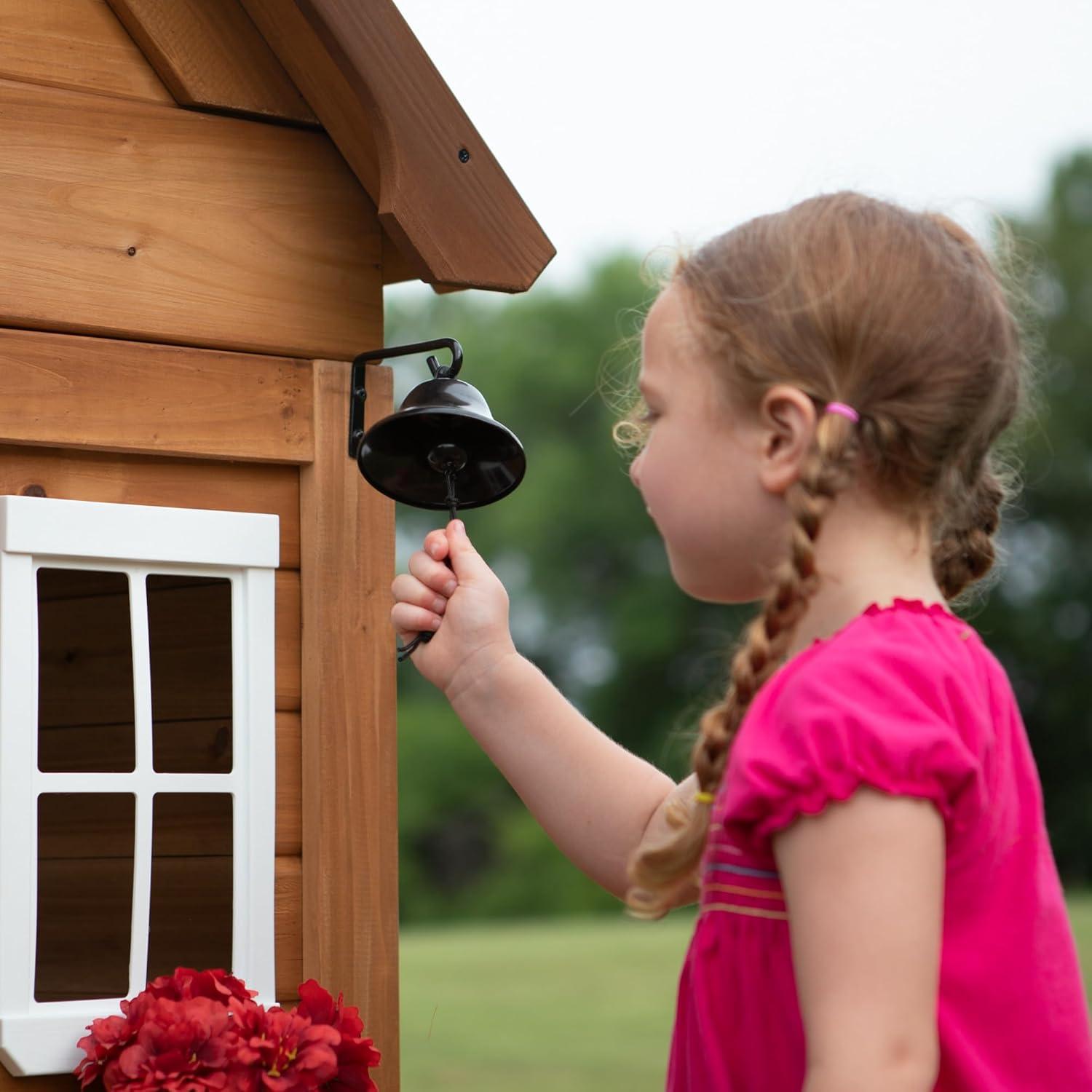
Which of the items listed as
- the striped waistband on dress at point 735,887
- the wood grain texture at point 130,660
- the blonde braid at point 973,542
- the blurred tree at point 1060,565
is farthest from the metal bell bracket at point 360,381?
the blurred tree at point 1060,565

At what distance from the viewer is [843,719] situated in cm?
141

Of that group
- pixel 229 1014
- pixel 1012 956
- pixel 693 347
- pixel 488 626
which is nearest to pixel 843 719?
pixel 1012 956

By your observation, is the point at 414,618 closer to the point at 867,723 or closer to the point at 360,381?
the point at 360,381

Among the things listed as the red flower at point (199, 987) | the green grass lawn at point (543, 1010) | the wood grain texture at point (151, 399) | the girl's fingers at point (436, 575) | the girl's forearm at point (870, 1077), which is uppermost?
the wood grain texture at point (151, 399)

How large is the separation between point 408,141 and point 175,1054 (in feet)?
4.54

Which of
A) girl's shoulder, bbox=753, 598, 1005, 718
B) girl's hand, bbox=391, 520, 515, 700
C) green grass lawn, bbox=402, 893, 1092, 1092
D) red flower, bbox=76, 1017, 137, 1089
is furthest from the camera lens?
green grass lawn, bbox=402, 893, 1092, 1092

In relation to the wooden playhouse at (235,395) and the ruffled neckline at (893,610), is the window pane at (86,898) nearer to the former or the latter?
the wooden playhouse at (235,395)

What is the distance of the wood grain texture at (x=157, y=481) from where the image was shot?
2.43 metres

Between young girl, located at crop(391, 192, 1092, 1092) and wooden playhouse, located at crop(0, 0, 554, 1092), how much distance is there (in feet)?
3.30

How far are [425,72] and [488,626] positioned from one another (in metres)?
0.94

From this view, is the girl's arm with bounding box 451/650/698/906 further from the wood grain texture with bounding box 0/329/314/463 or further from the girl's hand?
the wood grain texture with bounding box 0/329/314/463

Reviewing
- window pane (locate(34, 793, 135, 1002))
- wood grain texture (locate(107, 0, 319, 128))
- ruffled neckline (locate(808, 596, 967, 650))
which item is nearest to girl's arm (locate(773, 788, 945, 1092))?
ruffled neckline (locate(808, 596, 967, 650))

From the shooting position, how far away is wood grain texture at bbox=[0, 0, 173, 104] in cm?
245

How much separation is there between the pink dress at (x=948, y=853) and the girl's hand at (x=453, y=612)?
61 centimetres
